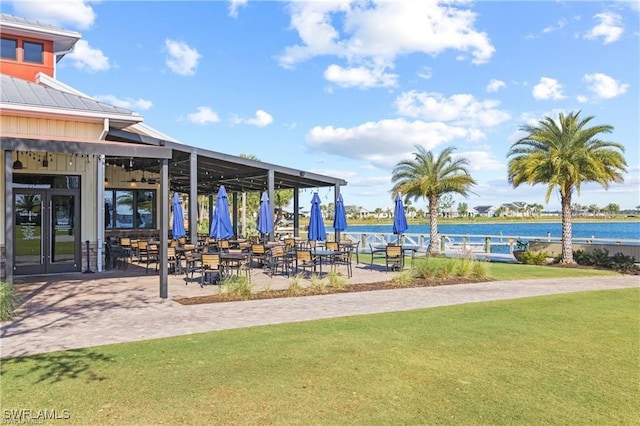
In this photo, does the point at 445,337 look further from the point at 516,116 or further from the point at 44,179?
the point at 516,116

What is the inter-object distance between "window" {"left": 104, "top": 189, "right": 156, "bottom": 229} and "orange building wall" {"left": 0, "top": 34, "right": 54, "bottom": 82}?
4.88m

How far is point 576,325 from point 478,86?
14.1m

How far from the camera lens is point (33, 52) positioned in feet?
49.9

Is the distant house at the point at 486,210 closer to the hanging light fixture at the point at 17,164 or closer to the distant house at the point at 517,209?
the distant house at the point at 517,209

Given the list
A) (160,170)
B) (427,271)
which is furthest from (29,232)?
(427,271)

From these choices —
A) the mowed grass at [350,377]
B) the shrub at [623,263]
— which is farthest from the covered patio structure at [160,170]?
the shrub at [623,263]

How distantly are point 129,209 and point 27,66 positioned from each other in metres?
6.11

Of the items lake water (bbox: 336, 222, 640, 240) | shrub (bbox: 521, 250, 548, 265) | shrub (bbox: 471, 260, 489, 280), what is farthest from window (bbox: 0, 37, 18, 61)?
lake water (bbox: 336, 222, 640, 240)

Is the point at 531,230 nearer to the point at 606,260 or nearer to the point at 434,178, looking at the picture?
the point at 434,178

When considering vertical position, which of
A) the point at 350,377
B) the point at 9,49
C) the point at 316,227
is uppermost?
the point at 9,49

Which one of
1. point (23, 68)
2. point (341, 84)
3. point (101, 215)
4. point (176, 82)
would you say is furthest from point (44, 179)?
point (341, 84)

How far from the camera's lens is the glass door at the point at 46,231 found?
12.0 meters

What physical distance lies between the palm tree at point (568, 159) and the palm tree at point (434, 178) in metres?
4.39

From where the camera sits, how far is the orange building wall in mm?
14547
